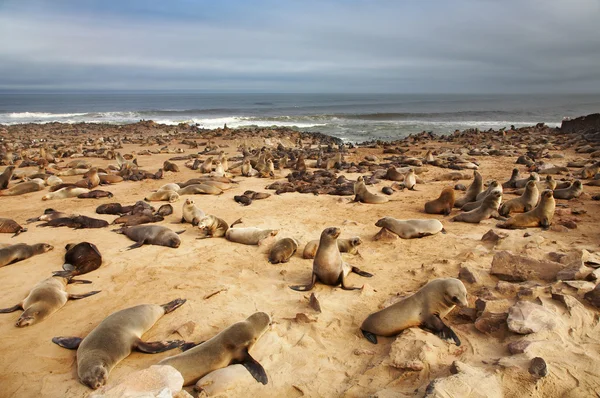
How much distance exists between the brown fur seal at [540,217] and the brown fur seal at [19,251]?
8.06 meters

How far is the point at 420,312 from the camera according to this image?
3.99m

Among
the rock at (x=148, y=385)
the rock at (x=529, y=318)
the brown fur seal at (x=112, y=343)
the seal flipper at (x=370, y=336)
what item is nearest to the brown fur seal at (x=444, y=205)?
the rock at (x=529, y=318)

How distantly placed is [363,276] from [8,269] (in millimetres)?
5253

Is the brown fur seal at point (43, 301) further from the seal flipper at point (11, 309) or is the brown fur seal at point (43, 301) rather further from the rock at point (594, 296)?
the rock at point (594, 296)

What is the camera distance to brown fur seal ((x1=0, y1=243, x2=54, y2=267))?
587 centimetres

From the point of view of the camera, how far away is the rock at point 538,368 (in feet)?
9.32

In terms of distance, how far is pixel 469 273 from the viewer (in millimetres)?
4871

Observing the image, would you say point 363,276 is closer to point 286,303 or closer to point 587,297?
point 286,303

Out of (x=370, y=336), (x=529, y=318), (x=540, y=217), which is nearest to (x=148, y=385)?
(x=370, y=336)

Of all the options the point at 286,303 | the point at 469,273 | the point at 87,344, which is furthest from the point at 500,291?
the point at 87,344

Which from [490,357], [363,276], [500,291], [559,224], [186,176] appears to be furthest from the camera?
[186,176]

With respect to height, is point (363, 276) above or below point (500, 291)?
below

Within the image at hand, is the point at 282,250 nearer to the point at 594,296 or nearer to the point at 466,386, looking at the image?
the point at 466,386

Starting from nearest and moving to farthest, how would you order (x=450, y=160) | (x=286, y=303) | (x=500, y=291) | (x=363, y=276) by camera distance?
1. (x=500, y=291)
2. (x=286, y=303)
3. (x=363, y=276)
4. (x=450, y=160)
